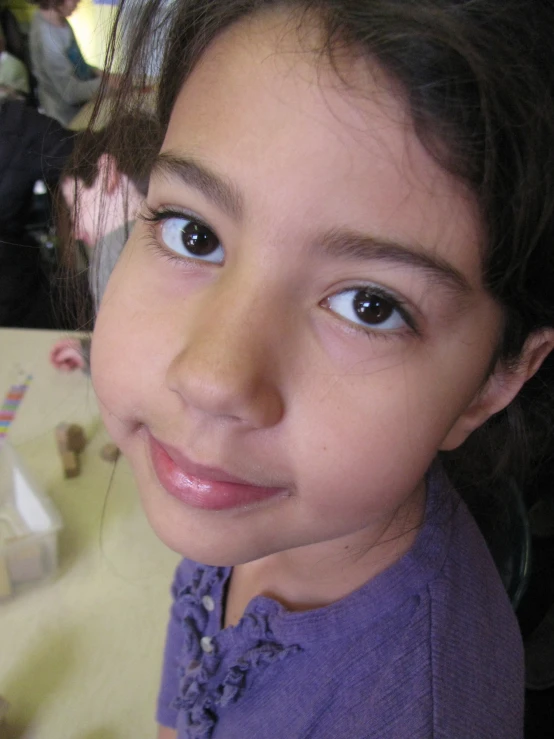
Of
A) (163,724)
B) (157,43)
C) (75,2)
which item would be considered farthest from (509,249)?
(75,2)

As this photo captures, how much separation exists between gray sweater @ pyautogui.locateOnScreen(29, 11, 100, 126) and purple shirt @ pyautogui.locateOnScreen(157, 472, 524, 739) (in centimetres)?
255

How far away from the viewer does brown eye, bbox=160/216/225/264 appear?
0.44m

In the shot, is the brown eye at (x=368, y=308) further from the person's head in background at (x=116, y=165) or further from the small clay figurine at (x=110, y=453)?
the small clay figurine at (x=110, y=453)

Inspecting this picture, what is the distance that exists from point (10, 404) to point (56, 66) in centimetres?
237

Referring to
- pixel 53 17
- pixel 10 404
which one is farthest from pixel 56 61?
pixel 10 404

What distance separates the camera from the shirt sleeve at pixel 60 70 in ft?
8.35

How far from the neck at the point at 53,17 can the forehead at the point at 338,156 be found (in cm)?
267

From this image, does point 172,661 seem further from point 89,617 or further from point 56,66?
point 56,66

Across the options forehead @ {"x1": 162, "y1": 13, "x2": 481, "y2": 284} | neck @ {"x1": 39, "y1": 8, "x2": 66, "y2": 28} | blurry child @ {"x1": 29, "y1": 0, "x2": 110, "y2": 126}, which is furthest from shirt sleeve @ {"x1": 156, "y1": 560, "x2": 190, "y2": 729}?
neck @ {"x1": 39, "y1": 8, "x2": 66, "y2": 28}

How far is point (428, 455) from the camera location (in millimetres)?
429

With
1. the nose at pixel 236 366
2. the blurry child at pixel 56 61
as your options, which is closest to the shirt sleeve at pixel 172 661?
the nose at pixel 236 366

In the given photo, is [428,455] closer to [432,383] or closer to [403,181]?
[432,383]

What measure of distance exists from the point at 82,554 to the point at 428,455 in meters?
0.51

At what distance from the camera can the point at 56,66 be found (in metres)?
2.74
